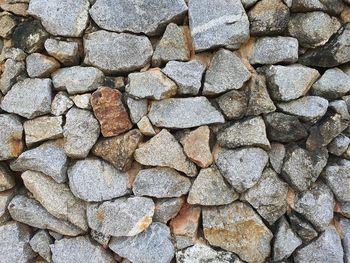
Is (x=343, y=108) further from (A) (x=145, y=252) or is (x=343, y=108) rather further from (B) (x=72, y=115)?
(B) (x=72, y=115)

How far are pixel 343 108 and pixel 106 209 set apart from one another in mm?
1307

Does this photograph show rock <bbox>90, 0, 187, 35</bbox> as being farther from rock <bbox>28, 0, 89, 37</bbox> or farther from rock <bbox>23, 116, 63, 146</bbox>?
rock <bbox>23, 116, 63, 146</bbox>

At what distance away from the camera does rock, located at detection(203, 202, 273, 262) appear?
71.8 inches

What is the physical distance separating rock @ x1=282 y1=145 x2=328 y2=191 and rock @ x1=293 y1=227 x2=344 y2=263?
290 mm

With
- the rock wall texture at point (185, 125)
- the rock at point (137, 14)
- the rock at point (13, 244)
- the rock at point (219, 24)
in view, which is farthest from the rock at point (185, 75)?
the rock at point (13, 244)

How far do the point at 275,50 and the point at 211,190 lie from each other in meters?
0.78

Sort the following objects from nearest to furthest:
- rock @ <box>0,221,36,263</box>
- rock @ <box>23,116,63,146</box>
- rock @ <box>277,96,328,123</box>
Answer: rock @ <box>277,96,328,123</box>, rock @ <box>23,116,63,146</box>, rock @ <box>0,221,36,263</box>

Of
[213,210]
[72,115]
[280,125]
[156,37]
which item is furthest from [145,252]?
[156,37]

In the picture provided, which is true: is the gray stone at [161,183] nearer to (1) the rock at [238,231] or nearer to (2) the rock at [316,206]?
(1) the rock at [238,231]

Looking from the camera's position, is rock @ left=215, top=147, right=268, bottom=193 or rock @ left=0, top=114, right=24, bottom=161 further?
rock @ left=0, top=114, right=24, bottom=161

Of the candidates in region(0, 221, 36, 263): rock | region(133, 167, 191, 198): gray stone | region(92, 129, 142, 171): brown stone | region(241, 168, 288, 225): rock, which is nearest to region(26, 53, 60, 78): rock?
region(92, 129, 142, 171): brown stone

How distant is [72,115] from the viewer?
1.85 metres

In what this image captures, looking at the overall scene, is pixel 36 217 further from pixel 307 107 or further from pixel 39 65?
pixel 307 107

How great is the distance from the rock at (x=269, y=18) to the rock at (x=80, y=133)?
95 centimetres
